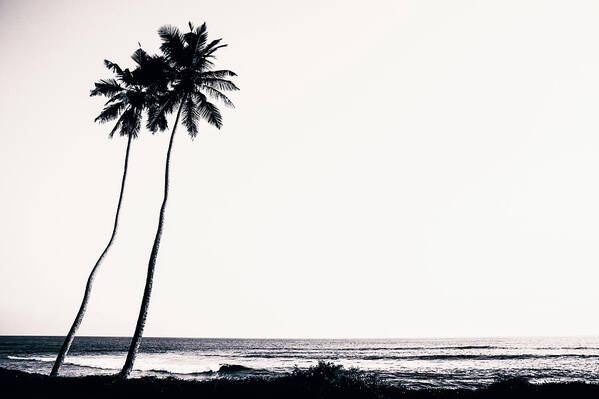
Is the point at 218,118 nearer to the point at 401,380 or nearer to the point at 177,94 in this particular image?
the point at 177,94

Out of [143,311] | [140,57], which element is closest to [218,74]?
[140,57]

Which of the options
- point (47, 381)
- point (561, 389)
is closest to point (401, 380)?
point (561, 389)

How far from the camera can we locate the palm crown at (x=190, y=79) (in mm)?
16781

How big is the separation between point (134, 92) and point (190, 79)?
13.0 feet

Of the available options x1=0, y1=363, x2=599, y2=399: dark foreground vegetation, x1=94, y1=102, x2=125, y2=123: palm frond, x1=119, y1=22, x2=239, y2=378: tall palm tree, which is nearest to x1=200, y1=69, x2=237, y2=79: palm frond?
x1=119, y1=22, x2=239, y2=378: tall palm tree

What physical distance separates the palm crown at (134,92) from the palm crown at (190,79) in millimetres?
516

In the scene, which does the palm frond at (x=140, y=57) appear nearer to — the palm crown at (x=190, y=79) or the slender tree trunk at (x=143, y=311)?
the palm crown at (x=190, y=79)

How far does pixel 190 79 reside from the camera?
16.8 meters

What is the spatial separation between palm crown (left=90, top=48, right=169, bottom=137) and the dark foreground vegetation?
11414 mm

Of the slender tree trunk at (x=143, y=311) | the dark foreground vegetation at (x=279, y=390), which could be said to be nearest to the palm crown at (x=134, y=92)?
the slender tree trunk at (x=143, y=311)

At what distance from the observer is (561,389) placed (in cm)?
1117

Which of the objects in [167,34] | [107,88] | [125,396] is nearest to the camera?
[125,396]

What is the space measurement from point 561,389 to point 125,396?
13299 millimetres

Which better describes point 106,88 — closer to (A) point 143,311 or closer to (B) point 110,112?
(B) point 110,112
